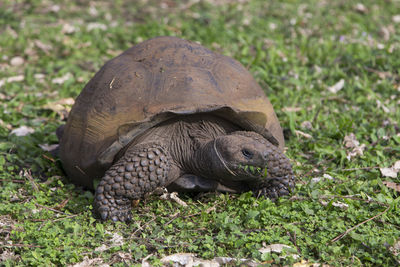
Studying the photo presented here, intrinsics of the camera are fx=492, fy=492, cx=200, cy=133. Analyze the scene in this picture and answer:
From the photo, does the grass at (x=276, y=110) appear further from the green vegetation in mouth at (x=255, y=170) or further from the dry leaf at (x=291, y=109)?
the green vegetation in mouth at (x=255, y=170)

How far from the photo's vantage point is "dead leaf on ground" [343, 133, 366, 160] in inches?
185

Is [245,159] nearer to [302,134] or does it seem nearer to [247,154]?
[247,154]

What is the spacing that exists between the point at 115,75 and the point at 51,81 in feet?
9.18

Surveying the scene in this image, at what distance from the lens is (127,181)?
3613 mm

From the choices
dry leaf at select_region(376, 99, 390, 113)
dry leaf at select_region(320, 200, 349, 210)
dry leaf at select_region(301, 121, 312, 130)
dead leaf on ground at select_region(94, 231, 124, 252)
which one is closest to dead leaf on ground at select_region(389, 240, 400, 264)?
dry leaf at select_region(320, 200, 349, 210)

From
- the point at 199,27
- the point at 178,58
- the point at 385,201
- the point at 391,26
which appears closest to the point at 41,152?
the point at 178,58

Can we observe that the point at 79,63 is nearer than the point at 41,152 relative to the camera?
No

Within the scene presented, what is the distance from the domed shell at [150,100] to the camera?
12.2 ft

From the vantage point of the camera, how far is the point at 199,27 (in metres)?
8.01

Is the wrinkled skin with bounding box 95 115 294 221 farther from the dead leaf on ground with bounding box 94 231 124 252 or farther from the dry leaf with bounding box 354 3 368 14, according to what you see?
the dry leaf with bounding box 354 3 368 14

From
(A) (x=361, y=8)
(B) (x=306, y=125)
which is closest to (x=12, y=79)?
(B) (x=306, y=125)

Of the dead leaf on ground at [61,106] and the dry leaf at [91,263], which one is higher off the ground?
the dry leaf at [91,263]

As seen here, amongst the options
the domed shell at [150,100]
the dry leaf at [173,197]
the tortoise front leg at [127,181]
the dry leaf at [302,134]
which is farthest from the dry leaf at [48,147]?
the dry leaf at [302,134]

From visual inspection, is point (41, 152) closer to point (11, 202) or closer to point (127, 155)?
point (11, 202)
